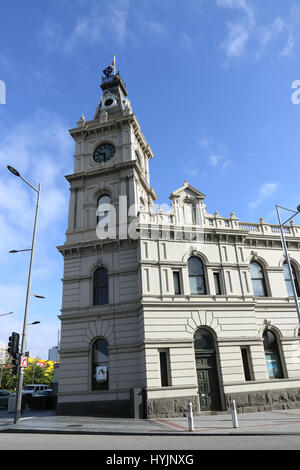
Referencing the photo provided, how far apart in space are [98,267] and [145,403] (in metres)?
9.45

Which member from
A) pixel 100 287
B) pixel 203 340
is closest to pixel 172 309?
pixel 203 340

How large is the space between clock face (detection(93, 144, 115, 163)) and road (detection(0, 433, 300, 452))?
70.3 feet

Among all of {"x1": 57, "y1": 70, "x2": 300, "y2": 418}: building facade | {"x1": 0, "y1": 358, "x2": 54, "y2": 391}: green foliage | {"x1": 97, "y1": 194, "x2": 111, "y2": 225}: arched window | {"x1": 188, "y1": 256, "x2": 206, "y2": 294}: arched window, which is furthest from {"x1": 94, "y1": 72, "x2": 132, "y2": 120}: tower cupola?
{"x1": 0, "y1": 358, "x2": 54, "y2": 391}: green foliage

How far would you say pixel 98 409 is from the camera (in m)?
20.2

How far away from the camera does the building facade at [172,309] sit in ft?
63.9

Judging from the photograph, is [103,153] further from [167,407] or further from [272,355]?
[272,355]

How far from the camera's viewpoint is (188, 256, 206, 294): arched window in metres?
21.9

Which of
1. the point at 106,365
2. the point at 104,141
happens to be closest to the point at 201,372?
the point at 106,365

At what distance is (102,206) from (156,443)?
728 inches

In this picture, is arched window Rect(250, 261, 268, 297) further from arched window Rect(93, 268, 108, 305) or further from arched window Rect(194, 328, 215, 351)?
arched window Rect(93, 268, 108, 305)

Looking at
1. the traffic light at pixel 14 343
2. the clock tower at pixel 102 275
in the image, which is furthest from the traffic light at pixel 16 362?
the clock tower at pixel 102 275

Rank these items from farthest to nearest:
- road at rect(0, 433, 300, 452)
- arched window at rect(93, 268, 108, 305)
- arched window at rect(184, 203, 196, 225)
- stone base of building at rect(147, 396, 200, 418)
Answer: arched window at rect(184, 203, 196, 225) < arched window at rect(93, 268, 108, 305) < stone base of building at rect(147, 396, 200, 418) < road at rect(0, 433, 300, 452)

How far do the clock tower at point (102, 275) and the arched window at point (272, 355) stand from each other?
28.0ft

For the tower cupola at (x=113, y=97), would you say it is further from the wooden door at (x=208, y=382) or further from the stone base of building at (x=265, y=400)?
the stone base of building at (x=265, y=400)
